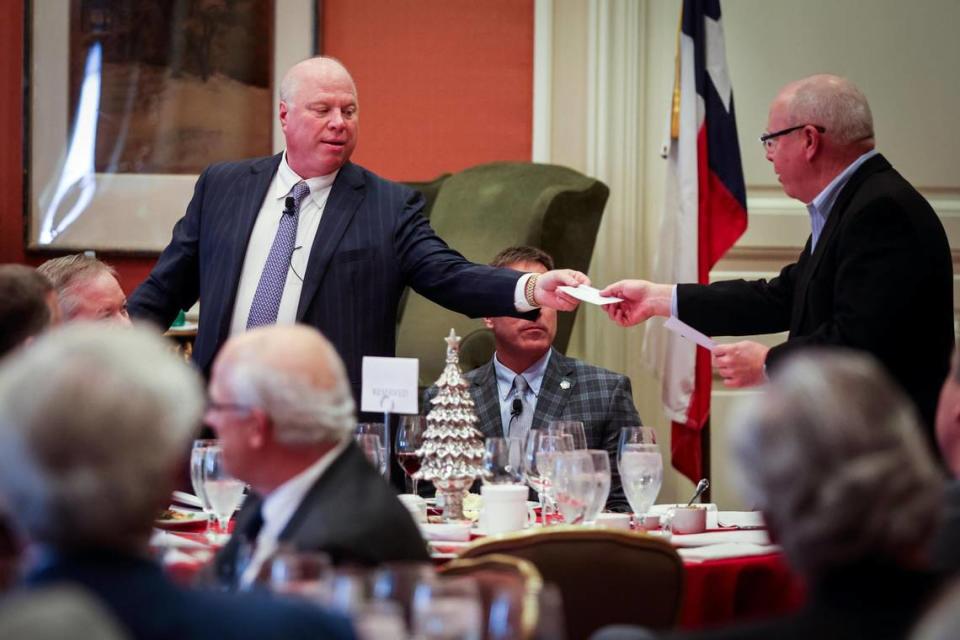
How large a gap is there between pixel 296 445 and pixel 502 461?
3.44 feet

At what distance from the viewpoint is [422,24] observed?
6.28 m

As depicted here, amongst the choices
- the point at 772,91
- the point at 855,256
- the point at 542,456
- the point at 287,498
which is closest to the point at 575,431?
the point at 542,456

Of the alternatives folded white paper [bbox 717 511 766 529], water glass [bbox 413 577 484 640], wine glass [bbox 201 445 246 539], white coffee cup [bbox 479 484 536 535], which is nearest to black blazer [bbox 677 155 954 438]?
folded white paper [bbox 717 511 766 529]

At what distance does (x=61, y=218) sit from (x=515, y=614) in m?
5.11

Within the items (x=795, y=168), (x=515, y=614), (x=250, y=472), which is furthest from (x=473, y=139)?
(x=515, y=614)

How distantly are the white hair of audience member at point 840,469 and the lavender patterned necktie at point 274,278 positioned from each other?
8.98 feet

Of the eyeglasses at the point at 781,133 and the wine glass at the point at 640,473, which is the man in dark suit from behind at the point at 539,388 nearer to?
the eyeglasses at the point at 781,133

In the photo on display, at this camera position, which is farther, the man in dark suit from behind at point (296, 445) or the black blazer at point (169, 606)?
the man in dark suit from behind at point (296, 445)

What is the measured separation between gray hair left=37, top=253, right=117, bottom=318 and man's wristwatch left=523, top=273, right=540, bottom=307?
1210mm

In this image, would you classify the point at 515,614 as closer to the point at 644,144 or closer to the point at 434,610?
the point at 434,610

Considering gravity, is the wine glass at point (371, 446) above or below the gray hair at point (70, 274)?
below

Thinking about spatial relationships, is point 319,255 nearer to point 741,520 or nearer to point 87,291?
point 87,291

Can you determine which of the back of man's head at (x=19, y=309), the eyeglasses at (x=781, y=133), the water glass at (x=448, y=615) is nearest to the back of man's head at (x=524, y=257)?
the eyeglasses at (x=781, y=133)

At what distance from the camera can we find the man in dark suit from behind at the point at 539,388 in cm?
427
